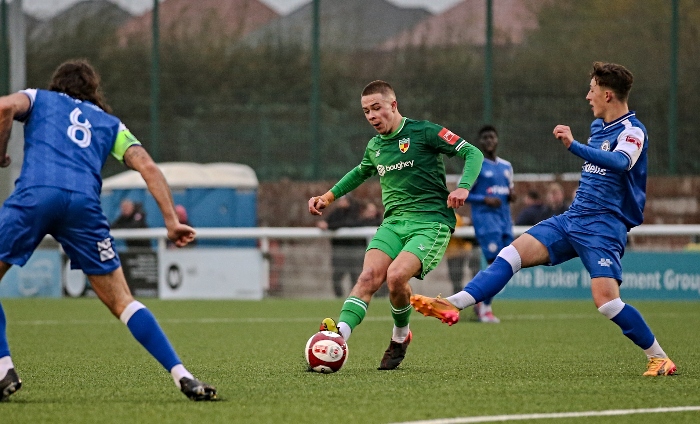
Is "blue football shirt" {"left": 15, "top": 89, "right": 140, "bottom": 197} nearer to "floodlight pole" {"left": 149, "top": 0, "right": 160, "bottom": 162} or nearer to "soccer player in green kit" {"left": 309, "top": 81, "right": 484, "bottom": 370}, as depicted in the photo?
"soccer player in green kit" {"left": 309, "top": 81, "right": 484, "bottom": 370}

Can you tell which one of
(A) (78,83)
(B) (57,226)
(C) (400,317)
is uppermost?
(A) (78,83)

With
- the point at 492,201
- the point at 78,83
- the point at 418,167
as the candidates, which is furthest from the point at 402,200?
the point at 492,201

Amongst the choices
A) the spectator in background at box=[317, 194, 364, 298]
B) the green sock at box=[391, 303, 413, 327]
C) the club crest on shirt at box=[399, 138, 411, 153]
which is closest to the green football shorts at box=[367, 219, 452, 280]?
the green sock at box=[391, 303, 413, 327]

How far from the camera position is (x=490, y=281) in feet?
25.1

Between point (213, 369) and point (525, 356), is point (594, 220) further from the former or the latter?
point (213, 369)

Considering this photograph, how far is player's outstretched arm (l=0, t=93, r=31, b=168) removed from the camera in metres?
5.97

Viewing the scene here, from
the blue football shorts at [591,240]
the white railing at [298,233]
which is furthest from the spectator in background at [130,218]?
the blue football shorts at [591,240]

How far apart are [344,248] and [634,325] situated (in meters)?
11.9

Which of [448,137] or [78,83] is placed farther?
[448,137]

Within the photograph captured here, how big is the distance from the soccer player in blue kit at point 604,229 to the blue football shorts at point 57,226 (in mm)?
2416

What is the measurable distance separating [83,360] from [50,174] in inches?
133

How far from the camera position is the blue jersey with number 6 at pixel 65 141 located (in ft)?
20.1

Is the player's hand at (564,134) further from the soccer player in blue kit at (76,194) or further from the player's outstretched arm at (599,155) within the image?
the soccer player in blue kit at (76,194)

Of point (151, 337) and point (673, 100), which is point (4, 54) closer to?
point (673, 100)
